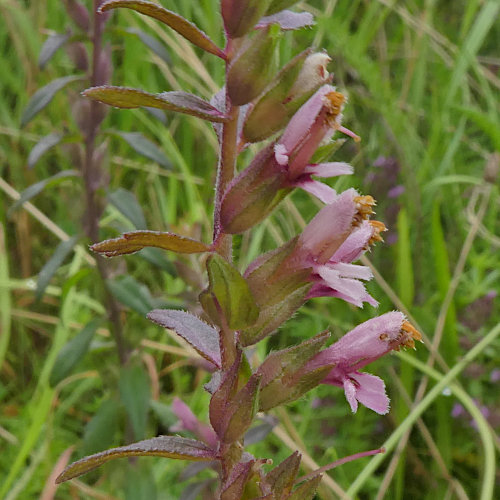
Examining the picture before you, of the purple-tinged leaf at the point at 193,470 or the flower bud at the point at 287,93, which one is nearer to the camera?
the flower bud at the point at 287,93

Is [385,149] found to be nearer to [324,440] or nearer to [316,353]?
[324,440]

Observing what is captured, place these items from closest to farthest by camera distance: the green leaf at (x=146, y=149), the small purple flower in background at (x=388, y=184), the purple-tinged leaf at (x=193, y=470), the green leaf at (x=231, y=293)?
the green leaf at (x=231, y=293) → the purple-tinged leaf at (x=193, y=470) → the green leaf at (x=146, y=149) → the small purple flower in background at (x=388, y=184)

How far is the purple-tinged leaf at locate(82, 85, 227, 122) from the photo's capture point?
0.56 m

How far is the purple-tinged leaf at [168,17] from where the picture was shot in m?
0.55

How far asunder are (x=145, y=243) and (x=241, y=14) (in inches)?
8.4

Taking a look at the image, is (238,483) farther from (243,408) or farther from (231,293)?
(231,293)

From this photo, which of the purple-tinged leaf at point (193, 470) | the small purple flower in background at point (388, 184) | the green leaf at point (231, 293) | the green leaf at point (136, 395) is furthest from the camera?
the small purple flower in background at point (388, 184)

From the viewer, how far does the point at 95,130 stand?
1.26m

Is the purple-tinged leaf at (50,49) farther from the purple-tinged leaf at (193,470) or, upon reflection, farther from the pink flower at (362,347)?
the pink flower at (362,347)

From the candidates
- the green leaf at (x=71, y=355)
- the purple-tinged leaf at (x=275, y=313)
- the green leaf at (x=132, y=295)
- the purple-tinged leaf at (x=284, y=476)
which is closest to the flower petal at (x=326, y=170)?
the purple-tinged leaf at (x=275, y=313)

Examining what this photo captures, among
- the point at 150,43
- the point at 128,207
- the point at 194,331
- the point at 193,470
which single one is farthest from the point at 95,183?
the point at 194,331

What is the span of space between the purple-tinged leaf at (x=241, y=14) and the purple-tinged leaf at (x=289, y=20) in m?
0.06

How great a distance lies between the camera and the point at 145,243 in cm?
58

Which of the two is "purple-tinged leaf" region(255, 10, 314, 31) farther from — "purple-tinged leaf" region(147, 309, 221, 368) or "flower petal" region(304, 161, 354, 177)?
"purple-tinged leaf" region(147, 309, 221, 368)
